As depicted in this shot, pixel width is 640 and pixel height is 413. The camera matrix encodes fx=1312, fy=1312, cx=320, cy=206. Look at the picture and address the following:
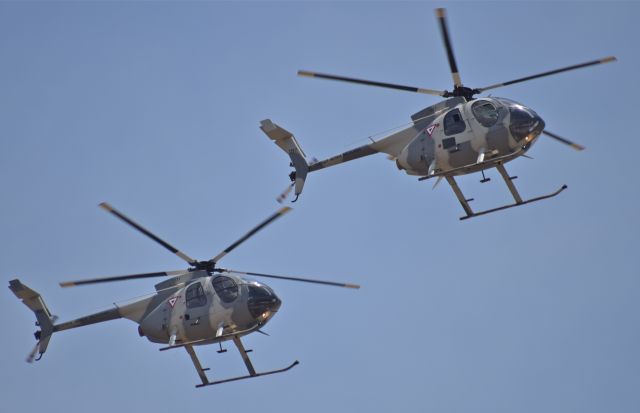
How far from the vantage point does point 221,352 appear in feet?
107

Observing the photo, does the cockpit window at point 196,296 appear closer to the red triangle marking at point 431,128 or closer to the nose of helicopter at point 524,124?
the red triangle marking at point 431,128

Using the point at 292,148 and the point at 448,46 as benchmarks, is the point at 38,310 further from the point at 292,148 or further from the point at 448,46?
the point at 448,46

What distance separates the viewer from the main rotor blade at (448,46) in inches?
1129

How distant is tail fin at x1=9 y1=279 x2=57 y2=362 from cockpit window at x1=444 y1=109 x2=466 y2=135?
11740 mm

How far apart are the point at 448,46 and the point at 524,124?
2.51 m

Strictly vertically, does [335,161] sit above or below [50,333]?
above

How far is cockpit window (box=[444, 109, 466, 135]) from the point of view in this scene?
30.5 metres

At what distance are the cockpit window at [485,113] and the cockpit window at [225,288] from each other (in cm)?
725

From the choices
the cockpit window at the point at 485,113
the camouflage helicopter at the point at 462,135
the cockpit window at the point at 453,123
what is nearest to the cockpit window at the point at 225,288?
the camouflage helicopter at the point at 462,135

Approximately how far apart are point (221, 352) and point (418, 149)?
7.04 metres

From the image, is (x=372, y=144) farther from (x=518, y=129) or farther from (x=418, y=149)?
(x=518, y=129)

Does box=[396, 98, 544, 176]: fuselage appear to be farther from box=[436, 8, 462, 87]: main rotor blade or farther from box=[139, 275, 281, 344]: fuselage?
box=[139, 275, 281, 344]: fuselage

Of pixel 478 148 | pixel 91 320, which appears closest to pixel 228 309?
pixel 91 320

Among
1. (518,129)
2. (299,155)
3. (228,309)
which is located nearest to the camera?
(518,129)
